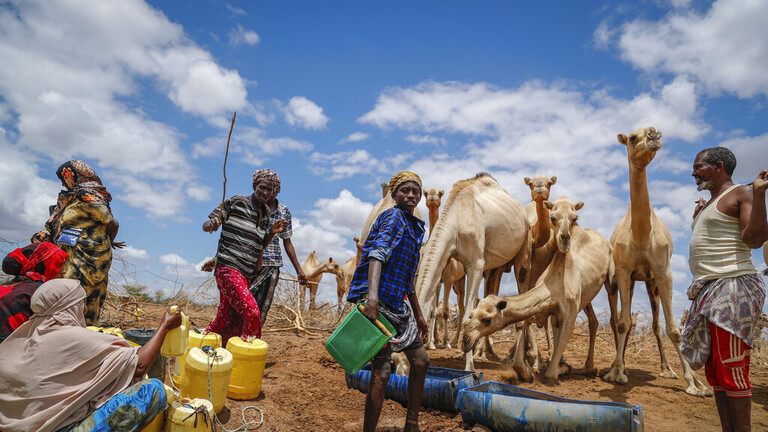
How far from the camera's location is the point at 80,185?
5.40 metres

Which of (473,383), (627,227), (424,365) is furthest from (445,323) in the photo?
(424,365)

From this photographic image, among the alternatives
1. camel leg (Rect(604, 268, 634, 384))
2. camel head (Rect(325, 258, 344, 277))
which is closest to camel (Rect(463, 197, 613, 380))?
camel leg (Rect(604, 268, 634, 384))

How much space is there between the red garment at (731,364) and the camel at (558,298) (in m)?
2.74

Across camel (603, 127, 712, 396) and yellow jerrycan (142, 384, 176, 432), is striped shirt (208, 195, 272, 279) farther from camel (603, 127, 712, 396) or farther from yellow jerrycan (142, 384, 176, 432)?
camel (603, 127, 712, 396)

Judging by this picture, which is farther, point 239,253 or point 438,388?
point 239,253

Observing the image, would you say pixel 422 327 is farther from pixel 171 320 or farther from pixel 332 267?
pixel 332 267

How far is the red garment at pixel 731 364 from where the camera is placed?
12.5ft

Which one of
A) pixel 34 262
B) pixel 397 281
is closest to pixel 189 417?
pixel 34 262

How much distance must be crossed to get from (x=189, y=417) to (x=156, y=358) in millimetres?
731

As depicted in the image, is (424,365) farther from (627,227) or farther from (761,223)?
(627,227)

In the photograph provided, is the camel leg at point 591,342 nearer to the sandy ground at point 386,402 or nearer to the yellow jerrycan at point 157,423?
the sandy ground at point 386,402

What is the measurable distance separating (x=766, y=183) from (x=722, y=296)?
96cm

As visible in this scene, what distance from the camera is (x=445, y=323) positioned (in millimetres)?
10219

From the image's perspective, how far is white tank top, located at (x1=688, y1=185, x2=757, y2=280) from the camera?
4.05 metres
